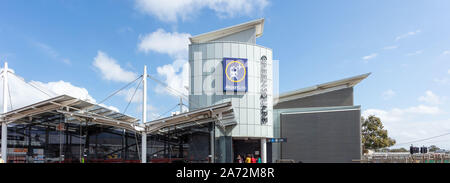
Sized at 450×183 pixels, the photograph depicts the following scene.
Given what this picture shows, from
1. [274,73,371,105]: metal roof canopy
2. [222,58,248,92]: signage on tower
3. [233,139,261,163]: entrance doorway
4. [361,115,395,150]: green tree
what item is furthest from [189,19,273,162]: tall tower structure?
[361,115,395,150]: green tree

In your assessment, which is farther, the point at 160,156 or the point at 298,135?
the point at 298,135

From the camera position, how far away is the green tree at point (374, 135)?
44125mm

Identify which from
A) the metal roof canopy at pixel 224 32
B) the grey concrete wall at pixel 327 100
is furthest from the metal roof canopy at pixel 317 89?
the metal roof canopy at pixel 224 32

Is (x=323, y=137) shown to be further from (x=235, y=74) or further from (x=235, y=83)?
(x=235, y=74)

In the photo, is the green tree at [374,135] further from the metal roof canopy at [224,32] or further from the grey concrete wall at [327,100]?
the metal roof canopy at [224,32]

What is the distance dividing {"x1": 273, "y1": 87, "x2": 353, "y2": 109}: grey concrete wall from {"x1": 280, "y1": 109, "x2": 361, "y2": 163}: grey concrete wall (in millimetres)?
3626

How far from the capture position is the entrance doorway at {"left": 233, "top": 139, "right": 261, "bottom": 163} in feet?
103

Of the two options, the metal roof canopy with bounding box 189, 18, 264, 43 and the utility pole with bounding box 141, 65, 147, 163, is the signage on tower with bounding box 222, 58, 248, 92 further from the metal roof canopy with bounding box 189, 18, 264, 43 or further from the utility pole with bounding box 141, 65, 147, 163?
the utility pole with bounding box 141, 65, 147, 163

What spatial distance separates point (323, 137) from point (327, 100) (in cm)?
559
